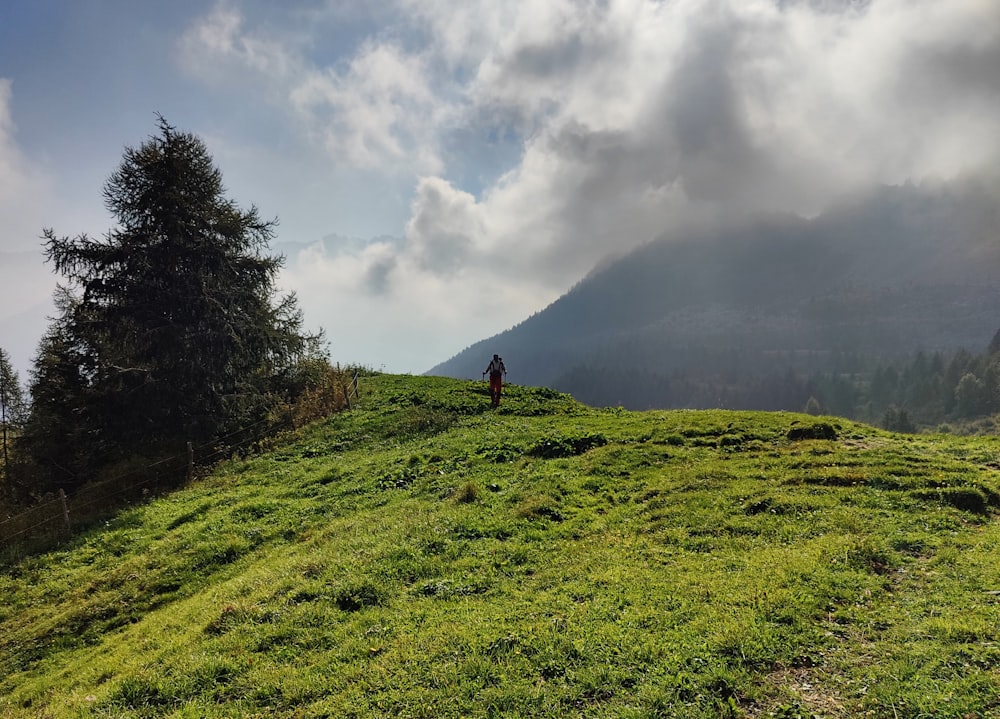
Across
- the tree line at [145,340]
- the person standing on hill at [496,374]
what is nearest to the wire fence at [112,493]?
the tree line at [145,340]

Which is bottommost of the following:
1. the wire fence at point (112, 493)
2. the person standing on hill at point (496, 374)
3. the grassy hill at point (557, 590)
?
the grassy hill at point (557, 590)

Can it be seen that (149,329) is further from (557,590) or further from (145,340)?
(557,590)

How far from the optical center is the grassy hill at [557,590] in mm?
7910

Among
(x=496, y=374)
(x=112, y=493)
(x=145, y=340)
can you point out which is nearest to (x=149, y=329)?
(x=145, y=340)

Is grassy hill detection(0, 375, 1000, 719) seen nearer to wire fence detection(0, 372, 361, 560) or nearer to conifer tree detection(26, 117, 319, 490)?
wire fence detection(0, 372, 361, 560)

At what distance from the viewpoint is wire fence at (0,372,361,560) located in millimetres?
21484

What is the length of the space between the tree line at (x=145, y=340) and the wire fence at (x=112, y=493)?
872 mm

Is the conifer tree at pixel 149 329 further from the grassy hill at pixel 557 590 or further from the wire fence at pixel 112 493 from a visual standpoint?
the grassy hill at pixel 557 590

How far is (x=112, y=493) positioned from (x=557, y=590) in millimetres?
24987

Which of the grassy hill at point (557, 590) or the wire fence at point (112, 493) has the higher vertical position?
the wire fence at point (112, 493)

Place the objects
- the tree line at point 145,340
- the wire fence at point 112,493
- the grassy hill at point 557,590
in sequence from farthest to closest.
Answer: the tree line at point 145,340, the wire fence at point 112,493, the grassy hill at point 557,590

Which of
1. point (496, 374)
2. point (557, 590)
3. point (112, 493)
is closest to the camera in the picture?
point (557, 590)

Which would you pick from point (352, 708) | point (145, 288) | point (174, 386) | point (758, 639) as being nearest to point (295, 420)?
point (174, 386)

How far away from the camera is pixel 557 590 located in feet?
36.9
